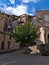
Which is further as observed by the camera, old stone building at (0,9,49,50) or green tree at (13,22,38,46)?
old stone building at (0,9,49,50)

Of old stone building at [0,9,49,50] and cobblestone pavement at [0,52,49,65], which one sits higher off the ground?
old stone building at [0,9,49,50]

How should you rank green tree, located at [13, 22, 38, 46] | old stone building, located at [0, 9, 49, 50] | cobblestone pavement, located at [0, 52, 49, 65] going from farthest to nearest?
old stone building, located at [0, 9, 49, 50] < green tree, located at [13, 22, 38, 46] < cobblestone pavement, located at [0, 52, 49, 65]

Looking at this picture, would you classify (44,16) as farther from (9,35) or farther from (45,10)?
(9,35)

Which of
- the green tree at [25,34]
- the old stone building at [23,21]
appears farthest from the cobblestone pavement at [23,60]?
the old stone building at [23,21]

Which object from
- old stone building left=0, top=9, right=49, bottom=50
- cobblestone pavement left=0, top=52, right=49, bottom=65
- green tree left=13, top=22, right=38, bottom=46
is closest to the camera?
cobblestone pavement left=0, top=52, right=49, bottom=65

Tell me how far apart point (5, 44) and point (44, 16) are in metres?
21.5

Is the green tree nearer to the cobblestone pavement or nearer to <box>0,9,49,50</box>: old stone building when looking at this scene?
<box>0,9,49,50</box>: old stone building

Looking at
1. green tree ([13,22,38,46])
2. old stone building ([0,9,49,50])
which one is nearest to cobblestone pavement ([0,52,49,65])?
green tree ([13,22,38,46])

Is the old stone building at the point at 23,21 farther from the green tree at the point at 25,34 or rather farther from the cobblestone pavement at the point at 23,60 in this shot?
the cobblestone pavement at the point at 23,60

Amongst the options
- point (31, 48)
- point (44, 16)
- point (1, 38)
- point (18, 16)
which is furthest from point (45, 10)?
point (31, 48)

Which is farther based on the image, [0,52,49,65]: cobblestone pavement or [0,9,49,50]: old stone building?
[0,9,49,50]: old stone building

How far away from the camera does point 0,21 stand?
179ft

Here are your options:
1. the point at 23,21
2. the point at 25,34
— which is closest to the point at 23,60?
the point at 25,34

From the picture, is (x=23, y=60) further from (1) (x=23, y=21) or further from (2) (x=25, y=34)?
(1) (x=23, y=21)
